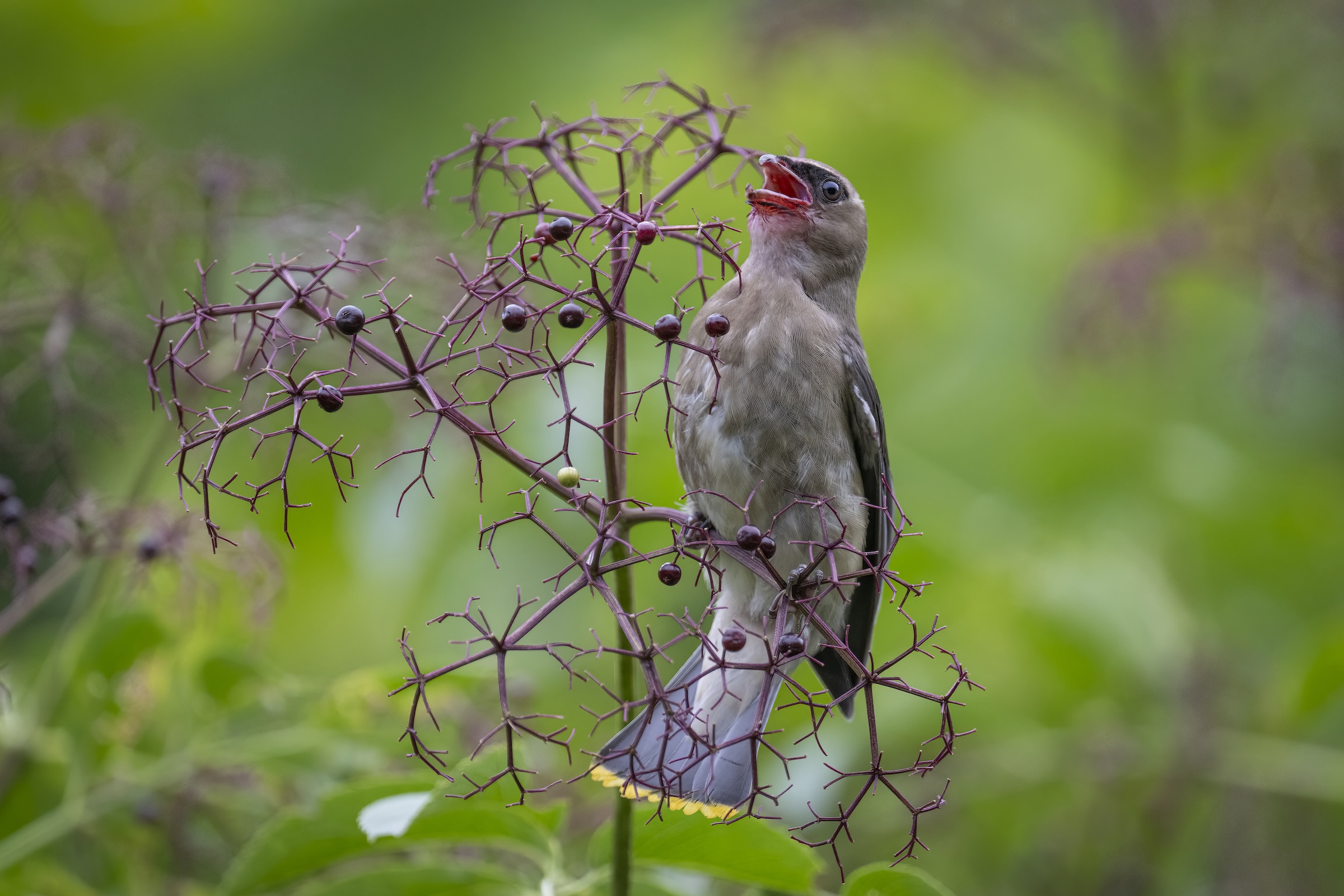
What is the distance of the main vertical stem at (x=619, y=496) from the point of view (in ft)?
5.56

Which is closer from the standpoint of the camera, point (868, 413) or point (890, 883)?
point (890, 883)

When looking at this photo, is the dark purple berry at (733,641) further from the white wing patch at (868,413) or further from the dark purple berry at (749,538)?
the white wing patch at (868,413)

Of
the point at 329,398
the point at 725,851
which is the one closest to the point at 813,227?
the point at 725,851

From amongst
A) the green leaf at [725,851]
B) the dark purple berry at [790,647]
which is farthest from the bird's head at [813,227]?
the green leaf at [725,851]

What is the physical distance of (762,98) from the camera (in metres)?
5.14

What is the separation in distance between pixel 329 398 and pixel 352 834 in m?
0.87

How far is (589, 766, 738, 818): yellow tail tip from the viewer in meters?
1.76

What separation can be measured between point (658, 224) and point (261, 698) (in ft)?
4.72

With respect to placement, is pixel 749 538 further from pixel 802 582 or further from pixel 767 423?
pixel 767 423

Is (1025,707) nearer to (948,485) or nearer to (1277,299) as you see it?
(948,485)

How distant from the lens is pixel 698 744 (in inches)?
77.0

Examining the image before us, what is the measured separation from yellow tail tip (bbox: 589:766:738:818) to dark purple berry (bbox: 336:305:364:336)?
0.70m

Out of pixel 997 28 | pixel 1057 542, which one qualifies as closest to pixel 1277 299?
pixel 1057 542

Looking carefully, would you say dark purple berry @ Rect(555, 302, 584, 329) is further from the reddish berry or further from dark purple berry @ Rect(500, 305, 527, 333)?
the reddish berry
